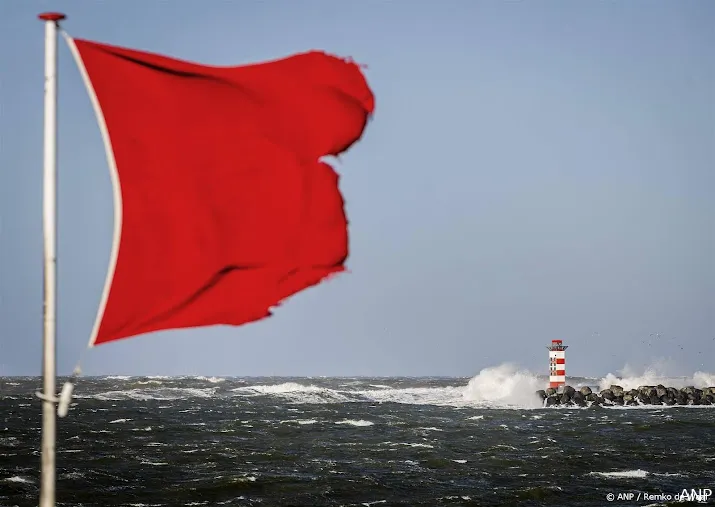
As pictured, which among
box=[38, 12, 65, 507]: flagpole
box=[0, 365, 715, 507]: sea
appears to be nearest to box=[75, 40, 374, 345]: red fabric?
box=[38, 12, 65, 507]: flagpole

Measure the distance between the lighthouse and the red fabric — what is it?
157ft

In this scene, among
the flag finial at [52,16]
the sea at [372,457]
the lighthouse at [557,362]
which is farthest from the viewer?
the lighthouse at [557,362]

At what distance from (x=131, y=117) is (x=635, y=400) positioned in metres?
53.9

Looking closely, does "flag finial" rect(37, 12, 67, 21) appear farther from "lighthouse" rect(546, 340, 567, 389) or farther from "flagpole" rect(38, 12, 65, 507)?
"lighthouse" rect(546, 340, 567, 389)

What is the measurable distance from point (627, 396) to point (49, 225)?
54.2 m

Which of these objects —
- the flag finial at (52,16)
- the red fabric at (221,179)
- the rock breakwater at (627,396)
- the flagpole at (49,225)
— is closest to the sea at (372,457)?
the rock breakwater at (627,396)

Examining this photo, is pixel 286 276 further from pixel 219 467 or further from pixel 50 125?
pixel 219 467

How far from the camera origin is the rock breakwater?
188 feet

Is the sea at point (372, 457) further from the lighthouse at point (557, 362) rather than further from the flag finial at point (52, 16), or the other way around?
the flag finial at point (52, 16)

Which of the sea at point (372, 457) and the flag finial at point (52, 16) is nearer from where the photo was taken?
the flag finial at point (52, 16)

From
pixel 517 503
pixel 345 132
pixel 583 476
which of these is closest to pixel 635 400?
pixel 583 476

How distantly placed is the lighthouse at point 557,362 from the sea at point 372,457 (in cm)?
297

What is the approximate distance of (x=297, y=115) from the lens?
29.1ft

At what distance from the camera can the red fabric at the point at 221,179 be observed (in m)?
7.98
